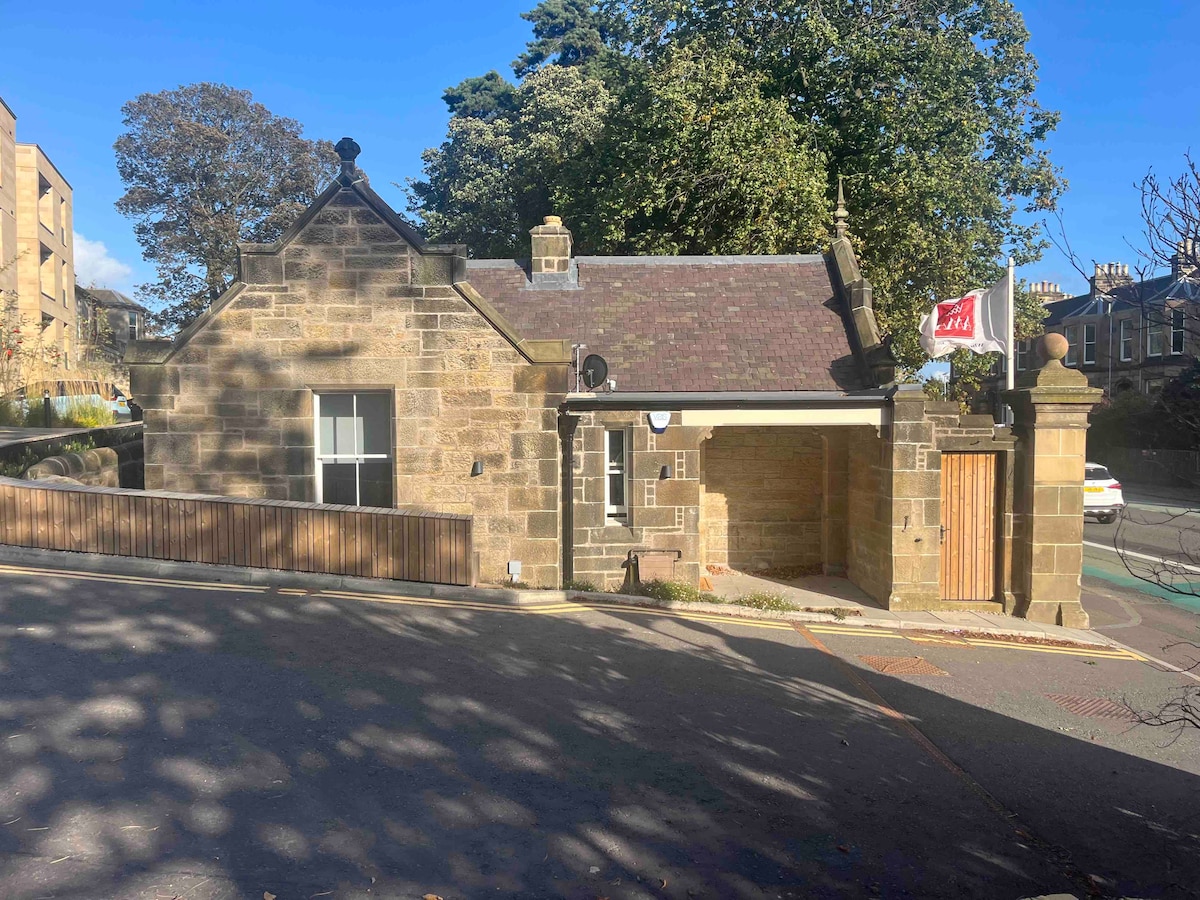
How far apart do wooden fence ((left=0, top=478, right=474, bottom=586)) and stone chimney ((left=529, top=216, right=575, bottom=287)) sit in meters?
6.86

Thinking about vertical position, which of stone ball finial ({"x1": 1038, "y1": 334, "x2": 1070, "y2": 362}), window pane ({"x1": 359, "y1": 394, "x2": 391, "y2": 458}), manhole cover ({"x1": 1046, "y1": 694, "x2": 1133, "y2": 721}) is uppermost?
stone ball finial ({"x1": 1038, "y1": 334, "x2": 1070, "y2": 362})

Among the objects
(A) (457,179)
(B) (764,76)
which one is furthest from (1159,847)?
(A) (457,179)

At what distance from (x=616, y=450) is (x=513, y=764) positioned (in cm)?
825

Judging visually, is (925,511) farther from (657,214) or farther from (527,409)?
(657,214)

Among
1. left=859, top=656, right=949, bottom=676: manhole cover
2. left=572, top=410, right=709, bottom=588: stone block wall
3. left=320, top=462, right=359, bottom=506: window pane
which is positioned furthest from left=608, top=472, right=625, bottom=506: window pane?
left=859, top=656, right=949, bottom=676: manhole cover

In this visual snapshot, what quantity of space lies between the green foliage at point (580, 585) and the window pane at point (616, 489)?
1305mm

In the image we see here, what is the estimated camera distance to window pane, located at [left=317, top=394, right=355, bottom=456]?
509 inches

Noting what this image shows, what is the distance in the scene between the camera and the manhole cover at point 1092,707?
29.7ft

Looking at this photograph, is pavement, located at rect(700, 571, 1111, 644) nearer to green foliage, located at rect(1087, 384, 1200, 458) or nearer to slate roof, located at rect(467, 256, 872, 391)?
slate roof, located at rect(467, 256, 872, 391)

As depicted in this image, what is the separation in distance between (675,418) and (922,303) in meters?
14.6

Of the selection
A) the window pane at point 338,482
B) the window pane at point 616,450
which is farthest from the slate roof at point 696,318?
the window pane at point 338,482

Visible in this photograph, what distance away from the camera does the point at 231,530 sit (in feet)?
35.2

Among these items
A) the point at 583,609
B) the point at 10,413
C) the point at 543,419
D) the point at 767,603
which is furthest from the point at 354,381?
the point at 10,413

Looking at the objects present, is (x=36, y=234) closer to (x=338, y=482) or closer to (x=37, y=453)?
(x=37, y=453)
